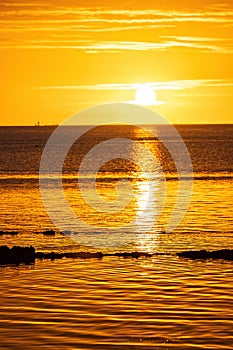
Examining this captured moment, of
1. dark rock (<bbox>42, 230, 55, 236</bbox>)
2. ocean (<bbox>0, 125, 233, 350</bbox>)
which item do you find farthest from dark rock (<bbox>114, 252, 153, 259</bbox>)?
dark rock (<bbox>42, 230, 55, 236</bbox>)

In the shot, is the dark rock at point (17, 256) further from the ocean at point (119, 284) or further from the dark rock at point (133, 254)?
the dark rock at point (133, 254)

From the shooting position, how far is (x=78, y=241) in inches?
2223

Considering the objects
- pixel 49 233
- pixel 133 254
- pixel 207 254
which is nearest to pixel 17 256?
pixel 133 254

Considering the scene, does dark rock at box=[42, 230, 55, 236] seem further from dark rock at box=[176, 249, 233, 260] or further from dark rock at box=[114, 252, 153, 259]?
dark rock at box=[176, 249, 233, 260]

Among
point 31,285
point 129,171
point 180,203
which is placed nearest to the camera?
point 31,285

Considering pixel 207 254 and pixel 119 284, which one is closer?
pixel 119 284

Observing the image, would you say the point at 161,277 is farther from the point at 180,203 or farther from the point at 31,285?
the point at 180,203

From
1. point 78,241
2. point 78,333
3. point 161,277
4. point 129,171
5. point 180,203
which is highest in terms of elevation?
point 129,171

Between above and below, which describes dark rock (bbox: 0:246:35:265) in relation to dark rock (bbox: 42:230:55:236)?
below

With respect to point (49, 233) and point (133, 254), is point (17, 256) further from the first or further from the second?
point (49, 233)

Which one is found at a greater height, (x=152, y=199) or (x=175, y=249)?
(x=152, y=199)

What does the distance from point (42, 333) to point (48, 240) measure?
27.5 meters

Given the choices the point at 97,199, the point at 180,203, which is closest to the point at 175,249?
the point at 180,203

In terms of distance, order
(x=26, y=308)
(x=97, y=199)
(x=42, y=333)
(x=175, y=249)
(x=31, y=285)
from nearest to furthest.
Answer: (x=42, y=333)
(x=26, y=308)
(x=31, y=285)
(x=175, y=249)
(x=97, y=199)
